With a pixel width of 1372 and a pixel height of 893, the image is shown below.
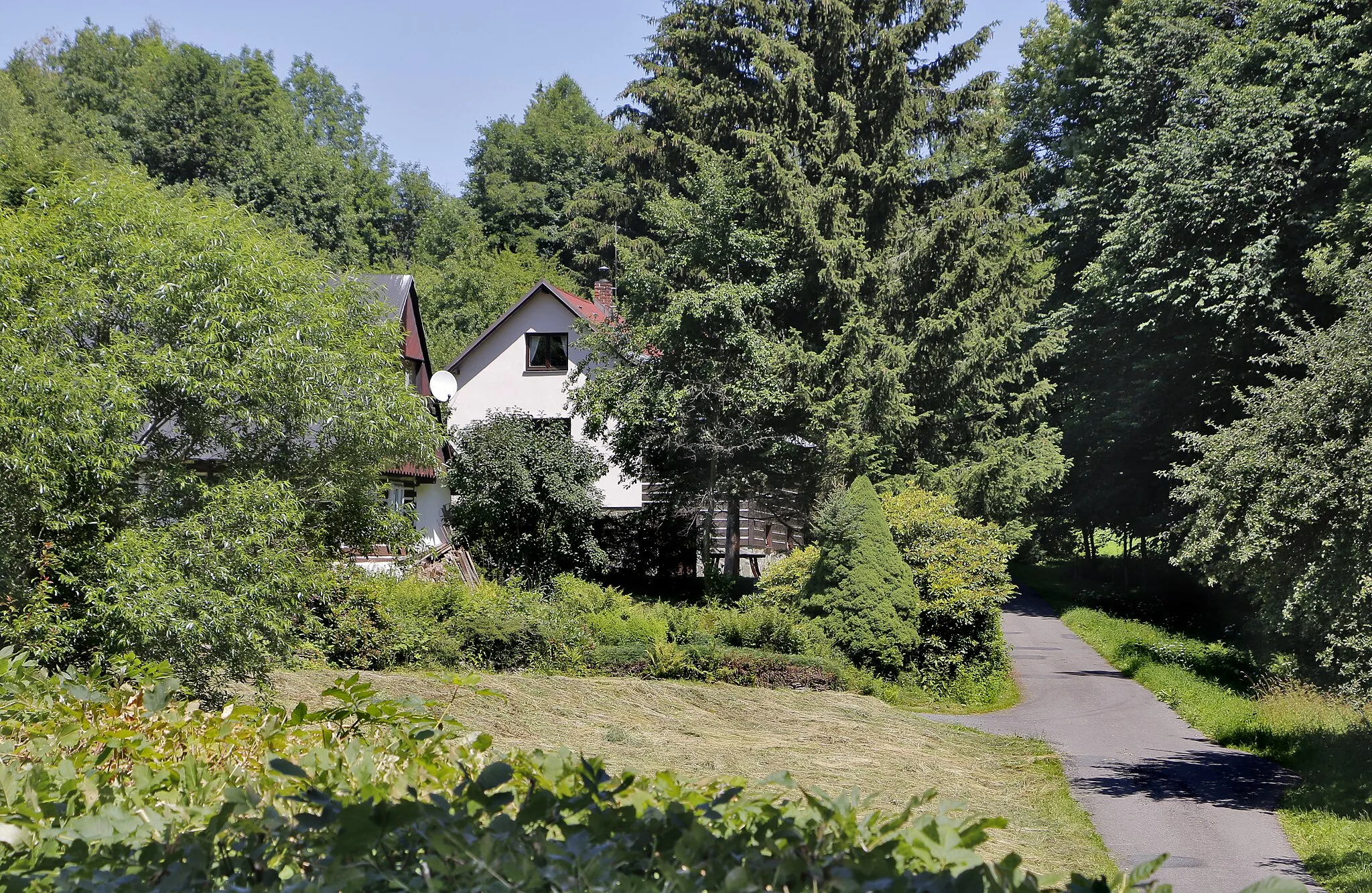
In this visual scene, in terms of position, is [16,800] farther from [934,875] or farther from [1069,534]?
[1069,534]

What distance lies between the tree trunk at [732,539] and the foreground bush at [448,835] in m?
23.7

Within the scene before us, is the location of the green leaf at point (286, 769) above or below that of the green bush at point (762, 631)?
above

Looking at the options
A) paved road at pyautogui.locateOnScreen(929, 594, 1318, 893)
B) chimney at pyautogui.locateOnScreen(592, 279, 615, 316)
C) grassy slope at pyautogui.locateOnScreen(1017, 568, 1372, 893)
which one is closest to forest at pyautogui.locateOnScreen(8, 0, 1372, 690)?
grassy slope at pyautogui.locateOnScreen(1017, 568, 1372, 893)

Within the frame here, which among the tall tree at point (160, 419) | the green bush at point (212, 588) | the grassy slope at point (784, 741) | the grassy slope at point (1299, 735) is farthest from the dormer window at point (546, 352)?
the green bush at point (212, 588)

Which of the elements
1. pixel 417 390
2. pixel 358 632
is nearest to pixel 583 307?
pixel 417 390

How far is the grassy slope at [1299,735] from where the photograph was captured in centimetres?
891

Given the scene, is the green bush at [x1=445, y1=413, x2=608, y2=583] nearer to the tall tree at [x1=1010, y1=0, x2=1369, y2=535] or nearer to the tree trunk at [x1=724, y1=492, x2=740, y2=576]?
the tree trunk at [x1=724, y1=492, x2=740, y2=576]

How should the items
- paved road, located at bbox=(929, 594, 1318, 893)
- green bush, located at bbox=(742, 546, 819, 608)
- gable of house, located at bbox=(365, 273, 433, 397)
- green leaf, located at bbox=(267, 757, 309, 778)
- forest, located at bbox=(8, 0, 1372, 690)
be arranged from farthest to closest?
1. gable of house, located at bbox=(365, 273, 433, 397)
2. forest, located at bbox=(8, 0, 1372, 690)
3. green bush, located at bbox=(742, 546, 819, 608)
4. paved road, located at bbox=(929, 594, 1318, 893)
5. green leaf, located at bbox=(267, 757, 309, 778)

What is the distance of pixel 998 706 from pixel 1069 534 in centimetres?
2055

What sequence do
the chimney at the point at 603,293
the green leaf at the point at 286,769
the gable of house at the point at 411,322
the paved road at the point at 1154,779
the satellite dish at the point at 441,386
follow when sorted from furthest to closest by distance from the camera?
1. the chimney at the point at 603,293
2. the gable of house at the point at 411,322
3. the satellite dish at the point at 441,386
4. the paved road at the point at 1154,779
5. the green leaf at the point at 286,769

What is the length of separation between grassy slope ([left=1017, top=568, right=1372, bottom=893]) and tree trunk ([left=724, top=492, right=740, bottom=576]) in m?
8.49

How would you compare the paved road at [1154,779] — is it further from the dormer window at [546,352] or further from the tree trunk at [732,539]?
the dormer window at [546,352]

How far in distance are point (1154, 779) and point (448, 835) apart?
36.3 feet

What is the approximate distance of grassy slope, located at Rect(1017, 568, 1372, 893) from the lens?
351 inches
